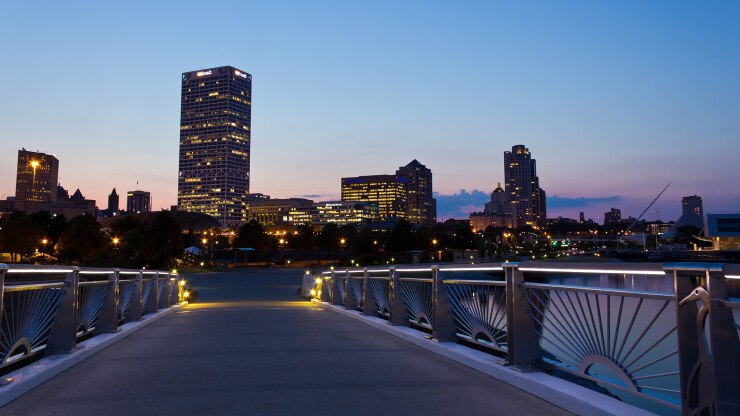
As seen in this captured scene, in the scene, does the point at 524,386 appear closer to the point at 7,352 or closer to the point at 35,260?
the point at 7,352

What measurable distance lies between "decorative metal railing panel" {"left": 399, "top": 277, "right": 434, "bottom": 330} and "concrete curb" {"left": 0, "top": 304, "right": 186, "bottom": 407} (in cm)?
456

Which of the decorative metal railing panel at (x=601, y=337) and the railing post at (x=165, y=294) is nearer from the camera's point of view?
the decorative metal railing panel at (x=601, y=337)

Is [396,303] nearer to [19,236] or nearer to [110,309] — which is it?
[110,309]

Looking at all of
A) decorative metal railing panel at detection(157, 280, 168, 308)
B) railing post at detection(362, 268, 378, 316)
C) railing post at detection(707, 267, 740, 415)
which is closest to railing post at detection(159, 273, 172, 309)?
decorative metal railing panel at detection(157, 280, 168, 308)

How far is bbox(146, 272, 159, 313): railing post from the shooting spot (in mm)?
13188

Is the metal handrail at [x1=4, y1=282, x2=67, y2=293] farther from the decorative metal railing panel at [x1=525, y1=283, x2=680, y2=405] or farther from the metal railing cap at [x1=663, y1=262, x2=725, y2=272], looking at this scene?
the metal railing cap at [x1=663, y1=262, x2=725, y2=272]

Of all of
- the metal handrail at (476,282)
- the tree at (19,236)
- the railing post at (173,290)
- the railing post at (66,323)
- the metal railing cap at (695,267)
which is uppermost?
the tree at (19,236)

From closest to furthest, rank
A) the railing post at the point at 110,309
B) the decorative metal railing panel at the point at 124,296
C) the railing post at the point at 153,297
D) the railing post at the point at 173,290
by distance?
the railing post at the point at 110,309 < the decorative metal railing panel at the point at 124,296 < the railing post at the point at 153,297 < the railing post at the point at 173,290

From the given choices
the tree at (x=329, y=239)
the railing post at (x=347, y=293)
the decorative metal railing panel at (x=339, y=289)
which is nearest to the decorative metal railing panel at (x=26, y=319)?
the railing post at (x=347, y=293)

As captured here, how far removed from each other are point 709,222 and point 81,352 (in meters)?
145

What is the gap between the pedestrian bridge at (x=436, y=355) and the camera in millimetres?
3455

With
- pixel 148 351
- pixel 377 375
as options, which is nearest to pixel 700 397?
pixel 377 375

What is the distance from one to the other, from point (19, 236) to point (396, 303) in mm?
66012

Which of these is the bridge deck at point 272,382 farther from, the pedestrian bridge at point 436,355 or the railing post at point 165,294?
the railing post at point 165,294
